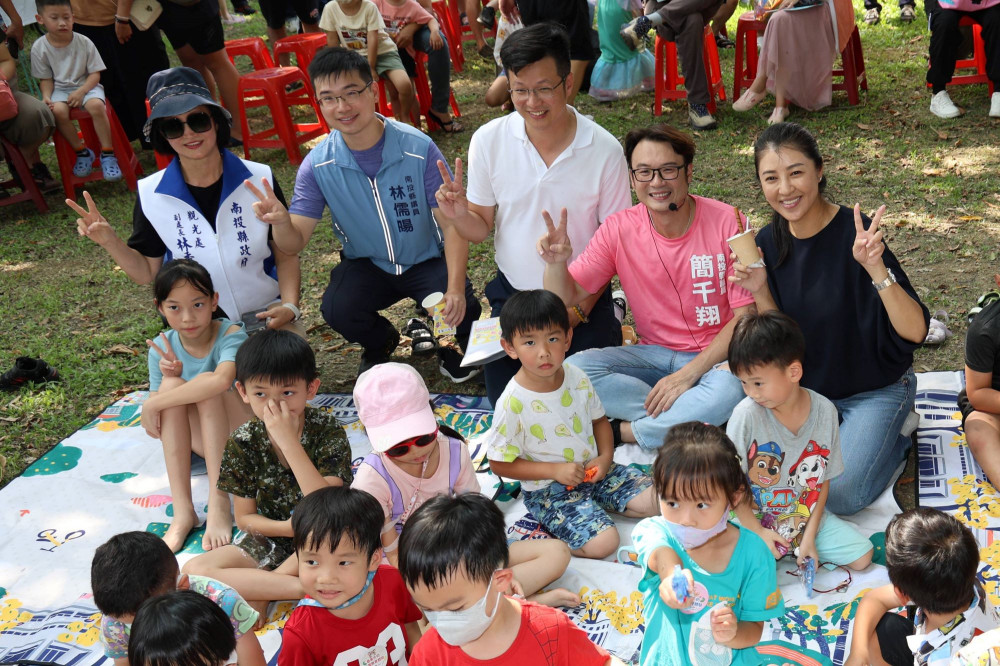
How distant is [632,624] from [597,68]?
5.90m

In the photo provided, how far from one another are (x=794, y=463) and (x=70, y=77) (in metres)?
6.45

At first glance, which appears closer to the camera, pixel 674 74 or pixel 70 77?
pixel 70 77

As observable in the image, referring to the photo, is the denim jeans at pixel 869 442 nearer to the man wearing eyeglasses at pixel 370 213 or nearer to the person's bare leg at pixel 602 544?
the person's bare leg at pixel 602 544

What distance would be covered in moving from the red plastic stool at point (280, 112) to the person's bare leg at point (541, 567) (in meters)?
5.09

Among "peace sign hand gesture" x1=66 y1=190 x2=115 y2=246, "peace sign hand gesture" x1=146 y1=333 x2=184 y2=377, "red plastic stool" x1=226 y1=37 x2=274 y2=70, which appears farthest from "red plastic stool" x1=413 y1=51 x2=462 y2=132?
"peace sign hand gesture" x1=146 y1=333 x2=184 y2=377

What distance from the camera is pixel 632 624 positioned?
8.84 ft

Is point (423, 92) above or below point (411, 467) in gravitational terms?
above

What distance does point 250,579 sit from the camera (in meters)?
2.86

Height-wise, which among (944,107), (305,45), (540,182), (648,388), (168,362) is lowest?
(648,388)

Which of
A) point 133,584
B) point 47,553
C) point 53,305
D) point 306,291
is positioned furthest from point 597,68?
point 133,584

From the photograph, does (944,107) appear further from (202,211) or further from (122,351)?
(122,351)

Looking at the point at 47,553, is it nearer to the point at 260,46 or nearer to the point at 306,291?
the point at 306,291

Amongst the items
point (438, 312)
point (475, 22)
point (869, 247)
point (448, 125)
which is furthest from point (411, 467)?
point (475, 22)

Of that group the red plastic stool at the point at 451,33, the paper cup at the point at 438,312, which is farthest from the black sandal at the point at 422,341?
the red plastic stool at the point at 451,33
